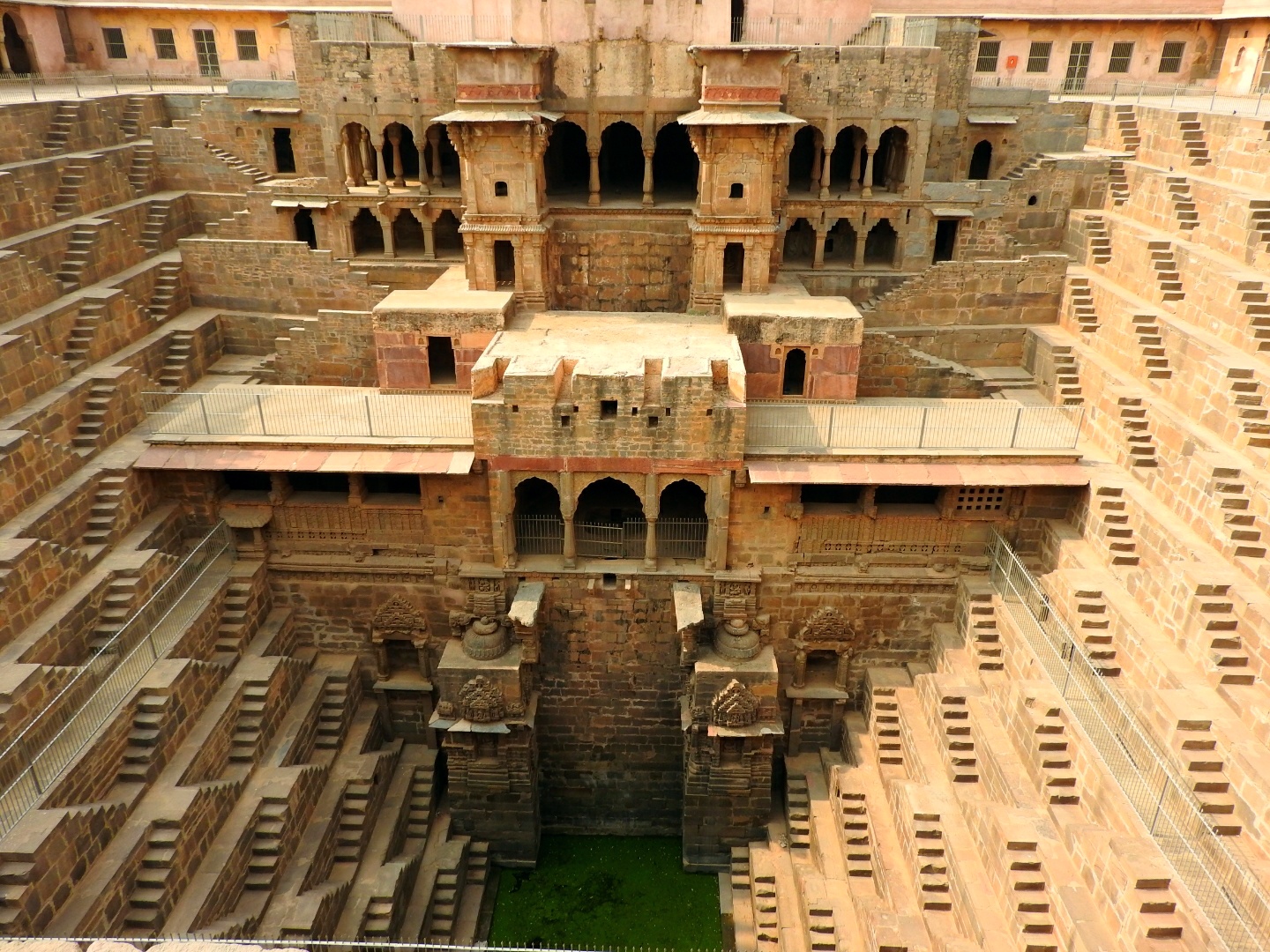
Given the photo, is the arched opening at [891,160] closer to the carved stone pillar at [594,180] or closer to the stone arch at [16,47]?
the carved stone pillar at [594,180]

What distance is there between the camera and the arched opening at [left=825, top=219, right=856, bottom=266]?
25.8 meters

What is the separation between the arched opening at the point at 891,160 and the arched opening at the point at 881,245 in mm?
1108

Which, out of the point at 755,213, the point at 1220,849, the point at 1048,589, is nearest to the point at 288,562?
the point at 755,213

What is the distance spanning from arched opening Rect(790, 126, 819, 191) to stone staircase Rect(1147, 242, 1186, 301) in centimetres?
916

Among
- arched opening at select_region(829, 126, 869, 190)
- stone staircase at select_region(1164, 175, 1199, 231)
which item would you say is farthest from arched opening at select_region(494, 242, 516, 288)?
stone staircase at select_region(1164, 175, 1199, 231)

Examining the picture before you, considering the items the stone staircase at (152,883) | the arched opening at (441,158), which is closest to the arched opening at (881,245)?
the arched opening at (441,158)

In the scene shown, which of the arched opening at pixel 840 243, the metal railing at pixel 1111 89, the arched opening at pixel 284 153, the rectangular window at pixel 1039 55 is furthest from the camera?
the rectangular window at pixel 1039 55

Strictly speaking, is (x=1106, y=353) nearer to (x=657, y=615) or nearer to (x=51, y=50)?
(x=657, y=615)

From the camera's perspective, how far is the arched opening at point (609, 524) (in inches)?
777

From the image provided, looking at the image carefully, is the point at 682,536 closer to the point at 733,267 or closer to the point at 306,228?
the point at 733,267

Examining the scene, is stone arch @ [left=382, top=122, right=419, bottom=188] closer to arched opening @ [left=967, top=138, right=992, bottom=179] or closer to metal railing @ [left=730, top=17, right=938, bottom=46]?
metal railing @ [left=730, top=17, right=938, bottom=46]

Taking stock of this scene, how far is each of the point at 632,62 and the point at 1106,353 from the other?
13329 mm

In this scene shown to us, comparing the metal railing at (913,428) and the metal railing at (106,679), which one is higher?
the metal railing at (913,428)

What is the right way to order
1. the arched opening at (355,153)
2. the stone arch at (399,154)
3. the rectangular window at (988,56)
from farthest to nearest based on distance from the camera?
the rectangular window at (988,56) → the stone arch at (399,154) → the arched opening at (355,153)
